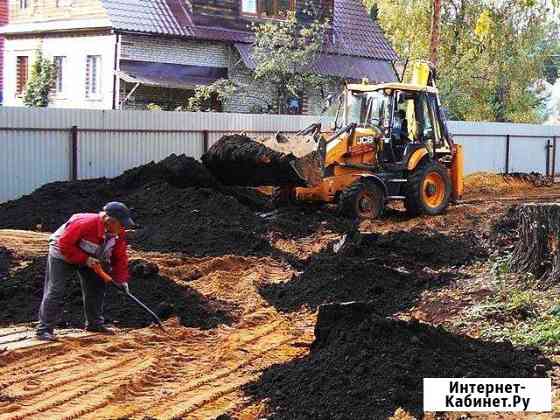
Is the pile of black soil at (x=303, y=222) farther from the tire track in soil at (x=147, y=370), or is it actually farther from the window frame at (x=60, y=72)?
the window frame at (x=60, y=72)

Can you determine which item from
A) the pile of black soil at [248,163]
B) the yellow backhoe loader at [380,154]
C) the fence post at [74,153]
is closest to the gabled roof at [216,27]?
the fence post at [74,153]

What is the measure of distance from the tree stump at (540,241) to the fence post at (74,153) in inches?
439

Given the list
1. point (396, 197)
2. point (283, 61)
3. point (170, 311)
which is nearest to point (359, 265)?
point (170, 311)

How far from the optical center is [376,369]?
22.3 feet

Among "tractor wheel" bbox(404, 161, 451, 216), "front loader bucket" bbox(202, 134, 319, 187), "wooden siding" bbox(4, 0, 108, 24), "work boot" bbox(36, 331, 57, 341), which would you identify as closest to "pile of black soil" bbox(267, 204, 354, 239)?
"front loader bucket" bbox(202, 134, 319, 187)

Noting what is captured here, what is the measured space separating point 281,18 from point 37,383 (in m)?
26.7

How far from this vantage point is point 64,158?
18578 millimetres

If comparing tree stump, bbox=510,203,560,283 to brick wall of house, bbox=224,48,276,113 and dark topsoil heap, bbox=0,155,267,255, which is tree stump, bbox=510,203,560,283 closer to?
dark topsoil heap, bbox=0,155,267,255

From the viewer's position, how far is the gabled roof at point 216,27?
2900cm

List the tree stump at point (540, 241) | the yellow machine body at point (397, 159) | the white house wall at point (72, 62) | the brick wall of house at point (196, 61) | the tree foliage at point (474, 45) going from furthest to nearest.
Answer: the tree foliage at point (474, 45), the white house wall at point (72, 62), the brick wall of house at point (196, 61), the yellow machine body at point (397, 159), the tree stump at point (540, 241)

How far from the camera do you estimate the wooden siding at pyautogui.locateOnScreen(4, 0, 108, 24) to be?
30203 mm

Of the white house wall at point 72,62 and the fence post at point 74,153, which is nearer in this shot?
the fence post at point 74,153

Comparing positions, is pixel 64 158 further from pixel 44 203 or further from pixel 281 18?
pixel 281 18

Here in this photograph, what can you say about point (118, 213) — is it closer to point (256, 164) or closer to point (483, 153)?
point (256, 164)
